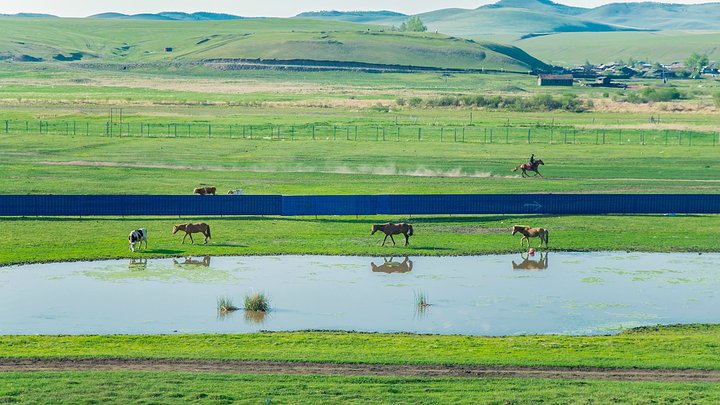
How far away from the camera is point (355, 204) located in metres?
60.6

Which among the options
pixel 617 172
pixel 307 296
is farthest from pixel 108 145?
pixel 307 296

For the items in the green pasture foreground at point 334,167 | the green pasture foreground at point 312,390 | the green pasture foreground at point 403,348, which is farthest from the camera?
the green pasture foreground at point 334,167

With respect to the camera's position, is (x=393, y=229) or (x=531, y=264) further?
(x=393, y=229)

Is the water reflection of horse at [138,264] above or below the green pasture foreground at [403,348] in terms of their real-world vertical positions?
below

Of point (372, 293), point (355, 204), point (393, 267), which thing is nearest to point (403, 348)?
point (372, 293)

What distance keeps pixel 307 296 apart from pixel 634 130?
87383 millimetres

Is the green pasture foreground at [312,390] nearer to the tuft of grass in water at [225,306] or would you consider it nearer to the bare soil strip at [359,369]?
the bare soil strip at [359,369]

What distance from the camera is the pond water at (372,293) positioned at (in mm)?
37031

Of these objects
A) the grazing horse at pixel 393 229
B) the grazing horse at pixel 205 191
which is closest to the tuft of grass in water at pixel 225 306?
the grazing horse at pixel 393 229

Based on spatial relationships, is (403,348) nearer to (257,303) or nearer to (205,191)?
(257,303)

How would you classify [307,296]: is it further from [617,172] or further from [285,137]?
[285,137]

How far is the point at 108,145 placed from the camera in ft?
330

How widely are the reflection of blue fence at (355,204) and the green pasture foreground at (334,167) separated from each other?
8.53 meters

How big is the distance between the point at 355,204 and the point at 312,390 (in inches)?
1305
